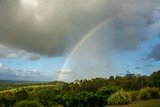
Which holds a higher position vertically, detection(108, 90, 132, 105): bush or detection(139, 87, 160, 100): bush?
detection(139, 87, 160, 100): bush

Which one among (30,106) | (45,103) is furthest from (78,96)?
(30,106)

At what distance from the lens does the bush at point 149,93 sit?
3782 inches

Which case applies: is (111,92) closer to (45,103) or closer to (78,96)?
(78,96)

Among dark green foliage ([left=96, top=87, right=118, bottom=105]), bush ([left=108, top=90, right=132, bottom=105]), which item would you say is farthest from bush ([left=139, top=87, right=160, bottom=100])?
dark green foliage ([left=96, top=87, right=118, bottom=105])

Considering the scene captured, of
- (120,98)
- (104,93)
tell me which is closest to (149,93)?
(120,98)

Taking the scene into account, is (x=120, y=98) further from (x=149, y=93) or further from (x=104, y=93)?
(x=104, y=93)

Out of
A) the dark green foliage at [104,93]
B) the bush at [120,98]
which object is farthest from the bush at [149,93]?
the dark green foliage at [104,93]

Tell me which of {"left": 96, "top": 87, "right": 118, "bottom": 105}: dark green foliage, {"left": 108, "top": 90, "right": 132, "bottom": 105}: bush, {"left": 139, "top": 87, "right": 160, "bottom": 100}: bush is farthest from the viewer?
{"left": 96, "top": 87, "right": 118, "bottom": 105}: dark green foliage

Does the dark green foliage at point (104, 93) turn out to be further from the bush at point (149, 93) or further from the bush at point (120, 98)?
the bush at point (149, 93)

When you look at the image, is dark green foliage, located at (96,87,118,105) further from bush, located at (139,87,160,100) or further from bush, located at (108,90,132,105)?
bush, located at (139,87,160,100)

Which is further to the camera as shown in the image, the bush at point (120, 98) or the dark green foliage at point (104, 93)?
the dark green foliage at point (104, 93)

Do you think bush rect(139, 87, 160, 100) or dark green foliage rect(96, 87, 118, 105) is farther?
dark green foliage rect(96, 87, 118, 105)

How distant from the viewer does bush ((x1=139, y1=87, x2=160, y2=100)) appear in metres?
96.1

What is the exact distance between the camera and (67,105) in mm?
101062
